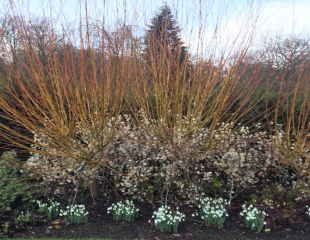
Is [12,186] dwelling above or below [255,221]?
above

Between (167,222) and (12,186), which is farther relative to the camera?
(12,186)

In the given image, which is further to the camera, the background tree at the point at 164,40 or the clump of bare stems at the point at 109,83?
the background tree at the point at 164,40

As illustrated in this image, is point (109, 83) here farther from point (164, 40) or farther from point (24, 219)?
point (24, 219)

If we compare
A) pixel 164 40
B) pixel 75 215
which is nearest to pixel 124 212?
pixel 75 215

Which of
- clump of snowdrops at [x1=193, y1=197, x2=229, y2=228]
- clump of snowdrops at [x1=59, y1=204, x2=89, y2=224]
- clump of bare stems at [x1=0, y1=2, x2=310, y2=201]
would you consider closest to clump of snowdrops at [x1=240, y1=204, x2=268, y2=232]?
clump of snowdrops at [x1=193, y1=197, x2=229, y2=228]

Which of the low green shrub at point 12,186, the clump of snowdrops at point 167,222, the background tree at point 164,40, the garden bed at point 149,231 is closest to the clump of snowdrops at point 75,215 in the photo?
the garden bed at point 149,231

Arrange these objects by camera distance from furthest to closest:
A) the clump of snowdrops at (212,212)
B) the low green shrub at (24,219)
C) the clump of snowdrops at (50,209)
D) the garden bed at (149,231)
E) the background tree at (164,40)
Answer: the background tree at (164,40) < the clump of snowdrops at (50,209) < the low green shrub at (24,219) < the clump of snowdrops at (212,212) < the garden bed at (149,231)

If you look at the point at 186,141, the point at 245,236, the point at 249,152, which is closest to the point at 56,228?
the point at 186,141

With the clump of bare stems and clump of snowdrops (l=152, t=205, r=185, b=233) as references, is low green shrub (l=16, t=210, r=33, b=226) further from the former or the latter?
clump of snowdrops (l=152, t=205, r=185, b=233)

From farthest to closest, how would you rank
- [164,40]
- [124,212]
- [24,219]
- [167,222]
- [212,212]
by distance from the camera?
[164,40] → [124,212] → [24,219] → [212,212] → [167,222]

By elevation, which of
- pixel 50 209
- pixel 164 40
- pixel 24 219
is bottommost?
pixel 24 219

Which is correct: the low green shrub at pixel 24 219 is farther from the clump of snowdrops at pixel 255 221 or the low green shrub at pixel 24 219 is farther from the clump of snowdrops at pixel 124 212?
the clump of snowdrops at pixel 255 221

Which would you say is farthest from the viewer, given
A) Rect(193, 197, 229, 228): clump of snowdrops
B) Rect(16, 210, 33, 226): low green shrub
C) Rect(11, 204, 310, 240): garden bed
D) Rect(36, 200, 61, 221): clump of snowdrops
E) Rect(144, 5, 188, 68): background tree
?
Rect(144, 5, 188, 68): background tree

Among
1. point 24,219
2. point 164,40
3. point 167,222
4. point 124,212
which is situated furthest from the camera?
point 164,40
